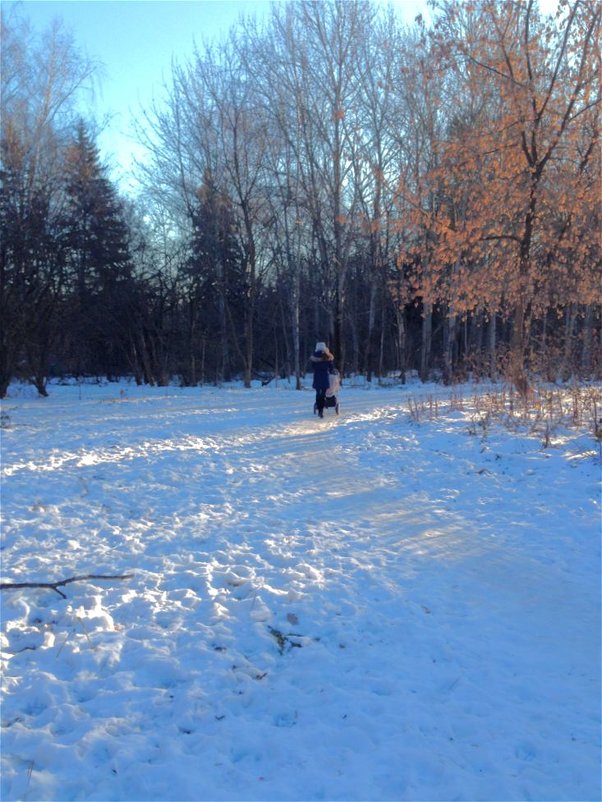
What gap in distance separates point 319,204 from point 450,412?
15.0m

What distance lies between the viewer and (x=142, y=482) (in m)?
8.15

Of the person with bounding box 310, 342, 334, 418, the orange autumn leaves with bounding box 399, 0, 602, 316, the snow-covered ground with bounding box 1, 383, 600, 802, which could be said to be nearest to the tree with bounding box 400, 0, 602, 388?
the orange autumn leaves with bounding box 399, 0, 602, 316

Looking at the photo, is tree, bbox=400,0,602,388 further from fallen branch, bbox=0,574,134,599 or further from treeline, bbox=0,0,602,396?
fallen branch, bbox=0,574,134,599

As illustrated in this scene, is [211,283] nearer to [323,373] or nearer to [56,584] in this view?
[323,373]

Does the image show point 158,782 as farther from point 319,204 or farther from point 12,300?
point 319,204

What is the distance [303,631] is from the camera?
14.2 ft

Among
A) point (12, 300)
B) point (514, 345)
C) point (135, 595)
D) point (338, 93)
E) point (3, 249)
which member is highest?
point (338, 93)

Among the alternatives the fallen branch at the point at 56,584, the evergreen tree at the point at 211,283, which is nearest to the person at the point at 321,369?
the fallen branch at the point at 56,584

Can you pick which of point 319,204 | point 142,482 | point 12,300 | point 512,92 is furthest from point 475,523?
point 319,204

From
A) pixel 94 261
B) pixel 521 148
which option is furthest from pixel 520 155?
pixel 94 261

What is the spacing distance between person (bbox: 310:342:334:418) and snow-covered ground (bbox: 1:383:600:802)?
5.50 metres

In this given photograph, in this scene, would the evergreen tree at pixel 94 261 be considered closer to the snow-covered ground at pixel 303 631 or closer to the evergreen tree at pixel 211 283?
the evergreen tree at pixel 211 283

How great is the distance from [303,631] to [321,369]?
10.4m

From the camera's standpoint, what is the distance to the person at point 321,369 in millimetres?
14195
